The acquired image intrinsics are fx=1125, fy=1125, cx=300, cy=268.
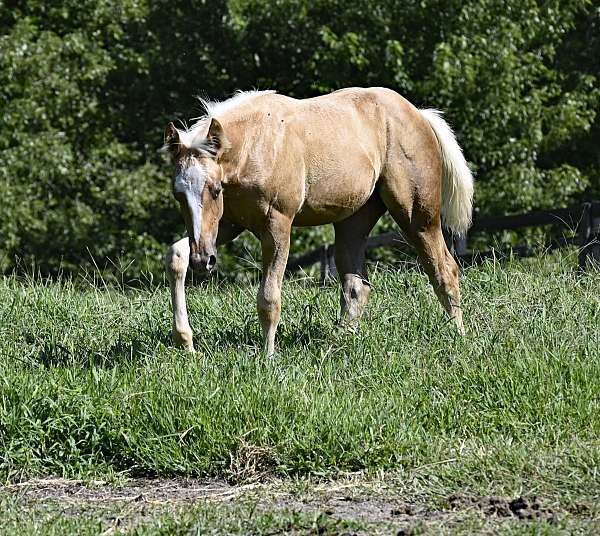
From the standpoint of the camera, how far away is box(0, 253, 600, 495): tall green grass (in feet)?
17.4

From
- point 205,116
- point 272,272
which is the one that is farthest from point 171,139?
point 272,272

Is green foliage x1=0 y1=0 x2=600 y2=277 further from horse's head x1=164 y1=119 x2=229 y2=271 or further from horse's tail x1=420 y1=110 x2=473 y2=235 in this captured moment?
horse's head x1=164 y1=119 x2=229 y2=271

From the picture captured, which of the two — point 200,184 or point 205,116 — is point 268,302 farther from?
point 205,116

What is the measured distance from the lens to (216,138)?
6.17 meters

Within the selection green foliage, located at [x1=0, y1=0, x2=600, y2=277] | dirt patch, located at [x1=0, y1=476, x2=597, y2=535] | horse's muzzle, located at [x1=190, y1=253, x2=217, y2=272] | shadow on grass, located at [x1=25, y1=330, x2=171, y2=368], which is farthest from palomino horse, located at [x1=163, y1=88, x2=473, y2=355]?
green foliage, located at [x1=0, y1=0, x2=600, y2=277]

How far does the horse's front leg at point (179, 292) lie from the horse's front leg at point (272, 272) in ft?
1.50

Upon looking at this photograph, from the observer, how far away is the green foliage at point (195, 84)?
16016 millimetres

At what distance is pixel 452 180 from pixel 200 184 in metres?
2.44

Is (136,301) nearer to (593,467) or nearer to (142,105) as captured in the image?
(593,467)

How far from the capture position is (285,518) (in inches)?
177

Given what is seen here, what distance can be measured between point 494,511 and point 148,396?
6.37 ft

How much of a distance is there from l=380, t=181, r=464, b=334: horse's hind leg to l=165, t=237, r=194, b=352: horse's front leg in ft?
4.93

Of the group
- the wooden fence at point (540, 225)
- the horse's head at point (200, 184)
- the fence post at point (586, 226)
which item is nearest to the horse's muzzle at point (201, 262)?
→ the horse's head at point (200, 184)

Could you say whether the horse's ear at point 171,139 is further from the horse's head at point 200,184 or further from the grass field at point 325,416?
the grass field at point 325,416
